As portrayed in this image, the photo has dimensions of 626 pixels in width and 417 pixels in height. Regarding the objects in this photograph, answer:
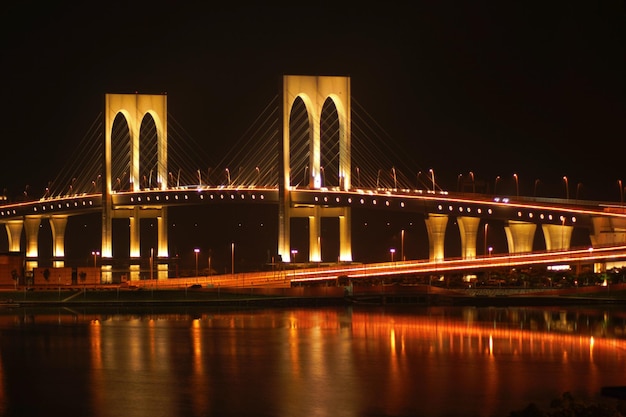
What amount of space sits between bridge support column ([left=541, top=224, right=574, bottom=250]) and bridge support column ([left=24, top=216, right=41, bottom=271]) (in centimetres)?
3368

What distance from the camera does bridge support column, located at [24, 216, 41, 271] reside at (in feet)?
244

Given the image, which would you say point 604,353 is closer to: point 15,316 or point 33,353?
point 33,353

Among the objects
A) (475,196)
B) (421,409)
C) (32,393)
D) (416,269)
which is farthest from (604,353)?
(475,196)

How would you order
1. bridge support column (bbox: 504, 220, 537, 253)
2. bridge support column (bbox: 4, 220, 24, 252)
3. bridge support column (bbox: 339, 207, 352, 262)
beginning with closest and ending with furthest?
1. bridge support column (bbox: 504, 220, 537, 253)
2. bridge support column (bbox: 339, 207, 352, 262)
3. bridge support column (bbox: 4, 220, 24, 252)

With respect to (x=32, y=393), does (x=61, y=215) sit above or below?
above

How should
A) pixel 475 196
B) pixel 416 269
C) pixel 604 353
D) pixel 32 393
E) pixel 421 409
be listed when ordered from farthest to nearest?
pixel 475 196 → pixel 416 269 → pixel 604 353 → pixel 32 393 → pixel 421 409

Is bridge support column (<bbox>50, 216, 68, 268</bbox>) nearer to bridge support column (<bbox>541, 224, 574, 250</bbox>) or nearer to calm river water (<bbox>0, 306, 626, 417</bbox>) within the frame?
bridge support column (<bbox>541, 224, 574, 250</bbox>)

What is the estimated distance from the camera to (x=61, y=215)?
238ft

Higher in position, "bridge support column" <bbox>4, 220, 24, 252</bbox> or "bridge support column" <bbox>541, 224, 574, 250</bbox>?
"bridge support column" <bbox>4, 220, 24, 252</bbox>

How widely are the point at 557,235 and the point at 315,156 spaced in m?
11.4

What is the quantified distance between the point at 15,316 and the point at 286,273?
13.9 meters

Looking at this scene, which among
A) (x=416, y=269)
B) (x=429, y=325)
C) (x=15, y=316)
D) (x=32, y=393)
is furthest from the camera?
(x=416, y=269)

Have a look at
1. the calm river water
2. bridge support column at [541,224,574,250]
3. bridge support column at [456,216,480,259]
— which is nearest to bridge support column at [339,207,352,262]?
bridge support column at [456,216,480,259]

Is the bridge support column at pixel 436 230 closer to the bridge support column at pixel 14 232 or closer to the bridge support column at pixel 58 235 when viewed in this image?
the bridge support column at pixel 58 235
